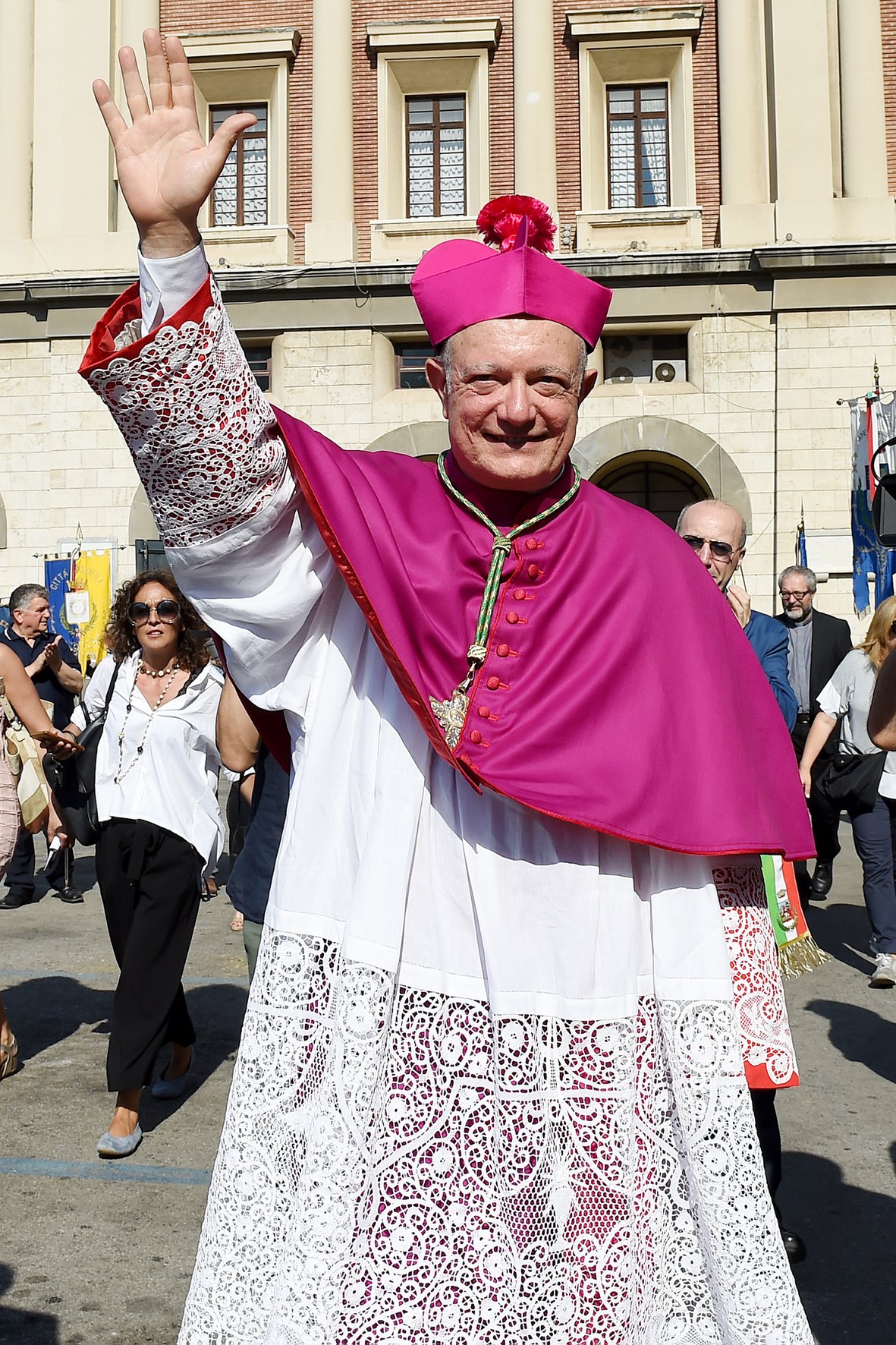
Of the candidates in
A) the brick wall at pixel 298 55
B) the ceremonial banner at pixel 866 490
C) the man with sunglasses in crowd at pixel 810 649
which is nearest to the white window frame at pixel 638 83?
the brick wall at pixel 298 55

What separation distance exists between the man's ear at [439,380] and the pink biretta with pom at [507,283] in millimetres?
42

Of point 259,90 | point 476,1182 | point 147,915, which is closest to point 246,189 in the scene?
point 259,90

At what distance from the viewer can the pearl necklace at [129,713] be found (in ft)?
17.3

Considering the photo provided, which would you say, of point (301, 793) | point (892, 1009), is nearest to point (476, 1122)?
point (301, 793)

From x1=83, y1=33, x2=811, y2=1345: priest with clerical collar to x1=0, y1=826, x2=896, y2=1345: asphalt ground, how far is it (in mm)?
1705

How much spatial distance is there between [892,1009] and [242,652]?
5.36 m

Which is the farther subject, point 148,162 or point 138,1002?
point 138,1002

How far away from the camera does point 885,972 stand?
725 cm

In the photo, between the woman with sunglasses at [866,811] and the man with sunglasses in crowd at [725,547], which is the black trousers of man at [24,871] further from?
the man with sunglasses in crowd at [725,547]

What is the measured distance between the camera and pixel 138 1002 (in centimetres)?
500

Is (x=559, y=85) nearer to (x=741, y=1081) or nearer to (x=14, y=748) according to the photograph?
(x=14, y=748)

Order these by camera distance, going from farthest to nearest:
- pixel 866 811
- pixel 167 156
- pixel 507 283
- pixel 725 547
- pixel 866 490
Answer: pixel 866 490
pixel 866 811
pixel 725 547
pixel 507 283
pixel 167 156

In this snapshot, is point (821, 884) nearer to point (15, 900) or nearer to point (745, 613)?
point (15, 900)

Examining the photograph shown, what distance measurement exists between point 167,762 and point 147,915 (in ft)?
1.88
